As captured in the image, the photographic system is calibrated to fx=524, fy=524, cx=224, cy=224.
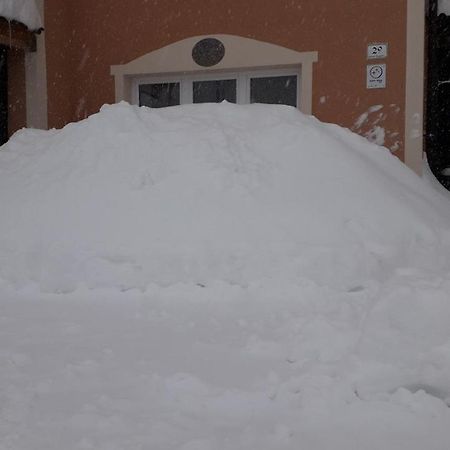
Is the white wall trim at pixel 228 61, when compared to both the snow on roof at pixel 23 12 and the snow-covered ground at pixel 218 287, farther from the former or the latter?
the snow-covered ground at pixel 218 287

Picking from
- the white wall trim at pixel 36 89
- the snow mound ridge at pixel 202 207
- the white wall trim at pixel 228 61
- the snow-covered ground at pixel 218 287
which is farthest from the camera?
the white wall trim at pixel 36 89

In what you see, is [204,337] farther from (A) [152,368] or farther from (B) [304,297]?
(B) [304,297]

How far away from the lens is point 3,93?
25.9 feet

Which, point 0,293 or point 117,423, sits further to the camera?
point 0,293

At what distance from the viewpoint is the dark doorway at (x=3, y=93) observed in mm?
7816

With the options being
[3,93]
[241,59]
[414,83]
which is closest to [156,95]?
[241,59]

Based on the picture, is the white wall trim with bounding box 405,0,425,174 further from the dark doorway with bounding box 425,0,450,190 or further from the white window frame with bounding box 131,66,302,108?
the white window frame with bounding box 131,66,302,108

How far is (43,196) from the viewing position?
4367 millimetres

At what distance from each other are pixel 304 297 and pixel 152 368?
1280 millimetres

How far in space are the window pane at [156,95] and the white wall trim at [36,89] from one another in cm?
147

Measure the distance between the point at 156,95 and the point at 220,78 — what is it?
1.10m

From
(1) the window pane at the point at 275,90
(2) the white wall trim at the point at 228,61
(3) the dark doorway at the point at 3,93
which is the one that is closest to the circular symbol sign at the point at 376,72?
(2) the white wall trim at the point at 228,61

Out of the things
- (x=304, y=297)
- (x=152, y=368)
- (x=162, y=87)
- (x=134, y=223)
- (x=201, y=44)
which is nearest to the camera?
(x=152, y=368)

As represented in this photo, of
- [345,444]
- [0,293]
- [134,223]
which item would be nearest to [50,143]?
[134,223]
